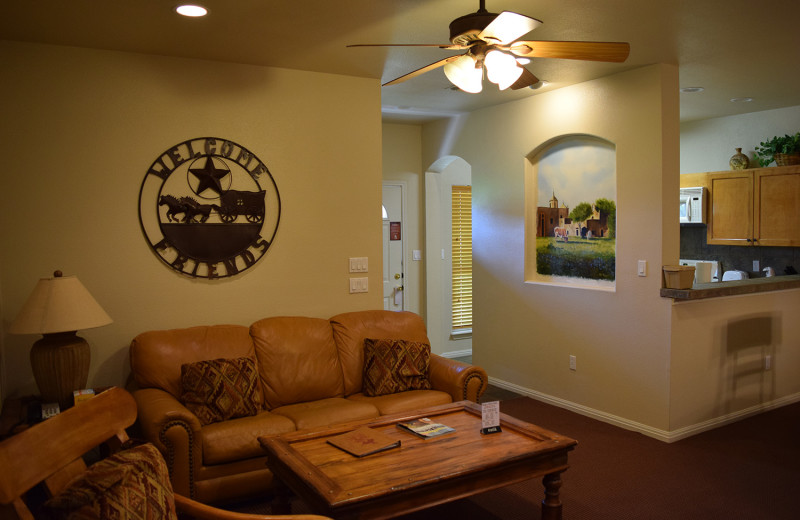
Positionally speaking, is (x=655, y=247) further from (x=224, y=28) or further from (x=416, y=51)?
(x=224, y=28)

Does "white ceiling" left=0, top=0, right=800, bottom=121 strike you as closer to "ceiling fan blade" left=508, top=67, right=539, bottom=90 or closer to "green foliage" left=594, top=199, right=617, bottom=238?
"ceiling fan blade" left=508, top=67, right=539, bottom=90

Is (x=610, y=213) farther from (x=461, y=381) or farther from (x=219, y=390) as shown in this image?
(x=219, y=390)

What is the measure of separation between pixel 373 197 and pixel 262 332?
138cm

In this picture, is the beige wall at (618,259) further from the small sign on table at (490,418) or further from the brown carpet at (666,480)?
the small sign on table at (490,418)

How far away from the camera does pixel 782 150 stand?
18.8ft

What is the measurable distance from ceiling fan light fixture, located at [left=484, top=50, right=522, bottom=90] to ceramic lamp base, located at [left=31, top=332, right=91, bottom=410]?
8.51 feet

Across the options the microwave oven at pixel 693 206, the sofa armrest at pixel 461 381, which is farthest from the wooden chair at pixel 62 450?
the microwave oven at pixel 693 206

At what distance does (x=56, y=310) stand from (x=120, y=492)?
1730 millimetres

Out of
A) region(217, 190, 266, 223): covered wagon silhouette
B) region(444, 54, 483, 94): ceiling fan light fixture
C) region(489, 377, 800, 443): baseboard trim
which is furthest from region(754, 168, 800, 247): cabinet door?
region(217, 190, 266, 223): covered wagon silhouette

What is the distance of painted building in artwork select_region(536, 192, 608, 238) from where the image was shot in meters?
4.95

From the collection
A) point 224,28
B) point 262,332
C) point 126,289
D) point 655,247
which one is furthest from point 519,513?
point 224,28

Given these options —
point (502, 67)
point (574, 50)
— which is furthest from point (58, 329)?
point (574, 50)

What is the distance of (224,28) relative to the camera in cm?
335

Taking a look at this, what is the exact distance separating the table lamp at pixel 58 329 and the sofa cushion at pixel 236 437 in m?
0.77
